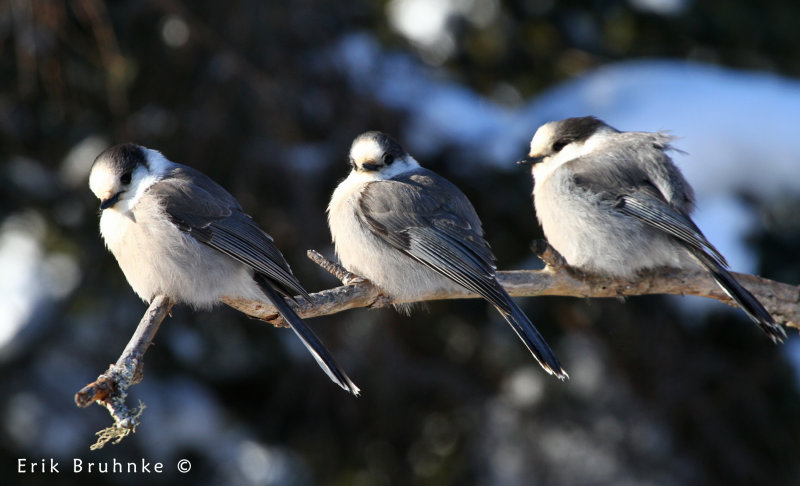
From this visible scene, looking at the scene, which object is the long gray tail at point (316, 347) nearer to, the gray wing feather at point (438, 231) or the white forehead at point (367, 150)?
the gray wing feather at point (438, 231)

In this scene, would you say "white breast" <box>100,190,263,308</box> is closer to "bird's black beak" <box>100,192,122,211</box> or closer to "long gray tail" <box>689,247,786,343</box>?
"bird's black beak" <box>100,192,122,211</box>

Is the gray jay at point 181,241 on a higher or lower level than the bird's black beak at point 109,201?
lower

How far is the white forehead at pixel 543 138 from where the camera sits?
3904mm

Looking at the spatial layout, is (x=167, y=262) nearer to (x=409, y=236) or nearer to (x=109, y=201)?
(x=109, y=201)

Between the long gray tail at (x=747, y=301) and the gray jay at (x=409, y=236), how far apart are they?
0.86m

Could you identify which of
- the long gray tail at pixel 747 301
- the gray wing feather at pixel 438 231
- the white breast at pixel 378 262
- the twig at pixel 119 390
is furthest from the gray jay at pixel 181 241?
the long gray tail at pixel 747 301

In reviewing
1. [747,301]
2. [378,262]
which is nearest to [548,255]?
[378,262]

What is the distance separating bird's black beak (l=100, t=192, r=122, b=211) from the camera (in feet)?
10.5

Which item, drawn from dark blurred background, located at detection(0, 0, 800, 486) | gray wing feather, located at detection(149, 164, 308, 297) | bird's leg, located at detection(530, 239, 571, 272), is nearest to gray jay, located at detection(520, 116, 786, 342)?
bird's leg, located at detection(530, 239, 571, 272)

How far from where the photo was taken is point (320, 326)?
16.9 feet

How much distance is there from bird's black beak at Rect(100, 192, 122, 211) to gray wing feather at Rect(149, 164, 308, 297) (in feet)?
0.44

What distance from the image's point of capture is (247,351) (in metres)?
5.91

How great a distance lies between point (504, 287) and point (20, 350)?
11.9 ft

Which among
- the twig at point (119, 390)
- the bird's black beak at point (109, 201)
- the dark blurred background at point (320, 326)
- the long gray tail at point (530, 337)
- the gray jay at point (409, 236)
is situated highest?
the bird's black beak at point (109, 201)
